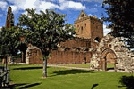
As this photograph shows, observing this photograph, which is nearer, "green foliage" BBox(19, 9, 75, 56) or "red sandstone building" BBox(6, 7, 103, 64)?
"green foliage" BBox(19, 9, 75, 56)

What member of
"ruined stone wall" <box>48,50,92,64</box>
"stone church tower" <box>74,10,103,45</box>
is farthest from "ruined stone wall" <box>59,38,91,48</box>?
"stone church tower" <box>74,10,103,45</box>

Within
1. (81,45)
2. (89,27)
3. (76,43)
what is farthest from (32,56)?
(89,27)

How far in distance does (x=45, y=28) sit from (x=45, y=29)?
130 millimetres

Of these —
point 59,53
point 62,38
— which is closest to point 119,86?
point 62,38

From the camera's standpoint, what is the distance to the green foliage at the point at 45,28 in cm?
2562

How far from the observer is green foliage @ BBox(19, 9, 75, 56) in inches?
1009

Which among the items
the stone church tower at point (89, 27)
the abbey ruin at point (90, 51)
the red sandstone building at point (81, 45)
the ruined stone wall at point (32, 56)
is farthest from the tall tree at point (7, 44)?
the stone church tower at point (89, 27)

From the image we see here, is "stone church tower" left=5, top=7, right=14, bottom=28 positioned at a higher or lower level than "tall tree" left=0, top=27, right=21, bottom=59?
higher

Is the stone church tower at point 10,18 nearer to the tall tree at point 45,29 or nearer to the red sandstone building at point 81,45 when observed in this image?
the red sandstone building at point 81,45

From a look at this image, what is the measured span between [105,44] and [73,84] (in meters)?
15.6

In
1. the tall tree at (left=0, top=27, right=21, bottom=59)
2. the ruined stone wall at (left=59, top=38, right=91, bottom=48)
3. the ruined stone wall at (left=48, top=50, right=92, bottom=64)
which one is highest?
the ruined stone wall at (left=59, top=38, right=91, bottom=48)

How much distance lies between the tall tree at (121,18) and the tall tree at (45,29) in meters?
10.1

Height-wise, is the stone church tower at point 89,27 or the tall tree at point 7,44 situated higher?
the stone church tower at point 89,27

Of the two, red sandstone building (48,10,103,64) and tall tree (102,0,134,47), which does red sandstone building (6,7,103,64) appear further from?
tall tree (102,0,134,47)
